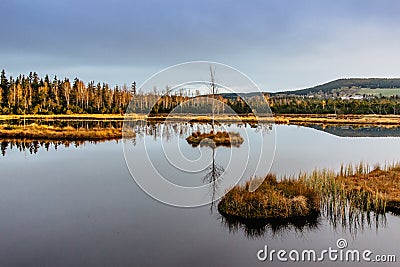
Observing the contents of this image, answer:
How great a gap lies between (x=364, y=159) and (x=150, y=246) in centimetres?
1303

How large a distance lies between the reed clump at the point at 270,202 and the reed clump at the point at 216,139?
10371mm

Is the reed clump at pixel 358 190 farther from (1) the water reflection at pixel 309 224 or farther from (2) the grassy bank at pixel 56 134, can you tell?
(2) the grassy bank at pixel 56 134

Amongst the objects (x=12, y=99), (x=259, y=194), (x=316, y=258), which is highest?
(x=12, y=99)

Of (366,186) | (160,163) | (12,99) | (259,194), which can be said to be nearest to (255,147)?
(160,163)

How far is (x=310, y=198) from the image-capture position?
9430 millimetres

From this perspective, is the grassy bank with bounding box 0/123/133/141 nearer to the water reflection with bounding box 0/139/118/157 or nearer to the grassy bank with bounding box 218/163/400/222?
the water reflection with bounding box 0/139/118/157

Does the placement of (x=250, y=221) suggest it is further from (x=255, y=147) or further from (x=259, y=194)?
(x=255, y=147)

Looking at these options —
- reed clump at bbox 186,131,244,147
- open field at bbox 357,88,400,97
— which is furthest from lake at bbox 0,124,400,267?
open field at bbox 357,88,400,97

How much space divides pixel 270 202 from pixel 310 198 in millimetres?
1121

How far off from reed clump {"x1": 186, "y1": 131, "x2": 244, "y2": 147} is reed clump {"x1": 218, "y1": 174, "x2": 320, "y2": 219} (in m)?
10.4

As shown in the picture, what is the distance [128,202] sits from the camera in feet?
33.2

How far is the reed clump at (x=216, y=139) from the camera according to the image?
2106cm

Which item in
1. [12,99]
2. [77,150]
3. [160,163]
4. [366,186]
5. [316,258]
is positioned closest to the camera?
[316,258]

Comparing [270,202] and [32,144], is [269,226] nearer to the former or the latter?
[270,202]
